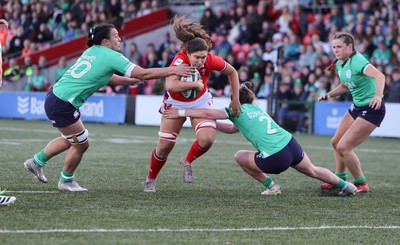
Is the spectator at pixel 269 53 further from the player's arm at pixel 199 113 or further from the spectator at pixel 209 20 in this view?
the player's arm at pixel 199 113

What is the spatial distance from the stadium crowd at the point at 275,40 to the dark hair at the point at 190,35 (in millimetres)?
12044

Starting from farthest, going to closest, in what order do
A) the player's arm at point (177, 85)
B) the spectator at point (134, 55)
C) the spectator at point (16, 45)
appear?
the spectator at point (16, 45) → the spectator at point (134, 55) → the player's arm at point (177, 85)

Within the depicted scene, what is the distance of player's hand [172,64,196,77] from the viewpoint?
8.62m

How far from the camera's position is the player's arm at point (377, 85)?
9.44 m

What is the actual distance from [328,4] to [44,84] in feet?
30.6

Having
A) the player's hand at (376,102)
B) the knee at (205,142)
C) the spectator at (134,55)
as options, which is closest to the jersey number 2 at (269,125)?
the knee at (205,142)

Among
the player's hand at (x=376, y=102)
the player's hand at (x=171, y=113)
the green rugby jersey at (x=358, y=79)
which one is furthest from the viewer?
the green rugby jersey at (x=358, y=79)

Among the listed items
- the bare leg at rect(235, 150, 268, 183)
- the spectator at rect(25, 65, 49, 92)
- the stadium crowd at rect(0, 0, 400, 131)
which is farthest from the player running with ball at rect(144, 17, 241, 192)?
the spectator at rect(25, 65, 49, 92)

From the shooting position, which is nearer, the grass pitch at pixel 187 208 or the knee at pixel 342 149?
the grass pitch at pixel 187 208

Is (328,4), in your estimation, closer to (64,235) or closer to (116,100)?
(116,100)

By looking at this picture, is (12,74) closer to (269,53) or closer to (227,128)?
(269,53)

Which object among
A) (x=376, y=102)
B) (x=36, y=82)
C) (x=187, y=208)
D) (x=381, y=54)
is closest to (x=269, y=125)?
(x=376, y=102)

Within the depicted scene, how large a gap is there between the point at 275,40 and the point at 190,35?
15797mm

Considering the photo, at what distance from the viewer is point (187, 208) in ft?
26.7
